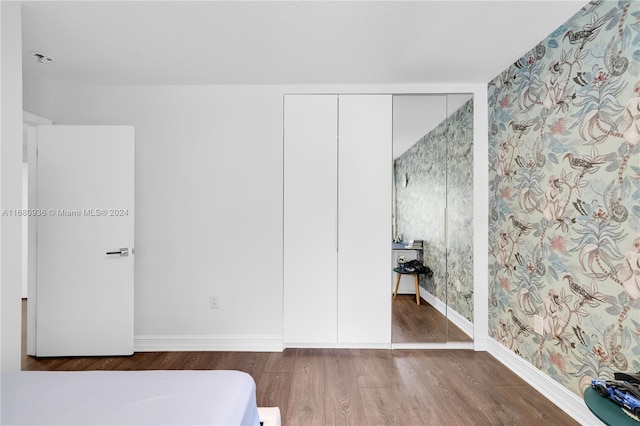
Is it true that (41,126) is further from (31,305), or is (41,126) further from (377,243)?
(377,243)

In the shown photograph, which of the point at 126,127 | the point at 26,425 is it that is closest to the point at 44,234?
the point at 126,127

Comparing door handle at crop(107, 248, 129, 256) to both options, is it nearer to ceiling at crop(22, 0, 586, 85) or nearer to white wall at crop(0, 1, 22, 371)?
white wall at crop(0, 1, 22, 371)

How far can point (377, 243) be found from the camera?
3061 millimetres

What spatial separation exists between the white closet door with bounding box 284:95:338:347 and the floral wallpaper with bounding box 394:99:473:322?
68 cm

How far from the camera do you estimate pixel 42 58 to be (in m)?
2.52

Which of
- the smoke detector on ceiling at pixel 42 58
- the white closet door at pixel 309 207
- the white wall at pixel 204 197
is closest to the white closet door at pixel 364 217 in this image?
the white closet door at pixel 309 207

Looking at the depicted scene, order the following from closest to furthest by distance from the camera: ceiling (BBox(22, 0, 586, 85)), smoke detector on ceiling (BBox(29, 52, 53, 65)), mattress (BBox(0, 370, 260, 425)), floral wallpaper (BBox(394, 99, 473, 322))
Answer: mattress (BBox(0, 370, 260, 425))
ceiling (BBox(22, 0, 586, 85))
smoke detector on ceiling (BBox(29, 52, 53, 65))
floral wallpaper (BBox(394, 99, 473, 322))

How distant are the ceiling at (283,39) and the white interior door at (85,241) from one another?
66cm

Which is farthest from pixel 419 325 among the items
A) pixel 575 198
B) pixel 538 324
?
pixel 575 198

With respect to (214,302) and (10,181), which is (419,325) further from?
(10,181)

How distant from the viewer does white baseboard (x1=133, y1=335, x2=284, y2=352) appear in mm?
3029

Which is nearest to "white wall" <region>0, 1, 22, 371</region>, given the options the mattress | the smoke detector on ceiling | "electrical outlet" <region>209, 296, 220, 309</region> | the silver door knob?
the mattress

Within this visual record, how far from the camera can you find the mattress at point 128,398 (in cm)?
110

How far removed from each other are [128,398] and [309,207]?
2101 millimetres
